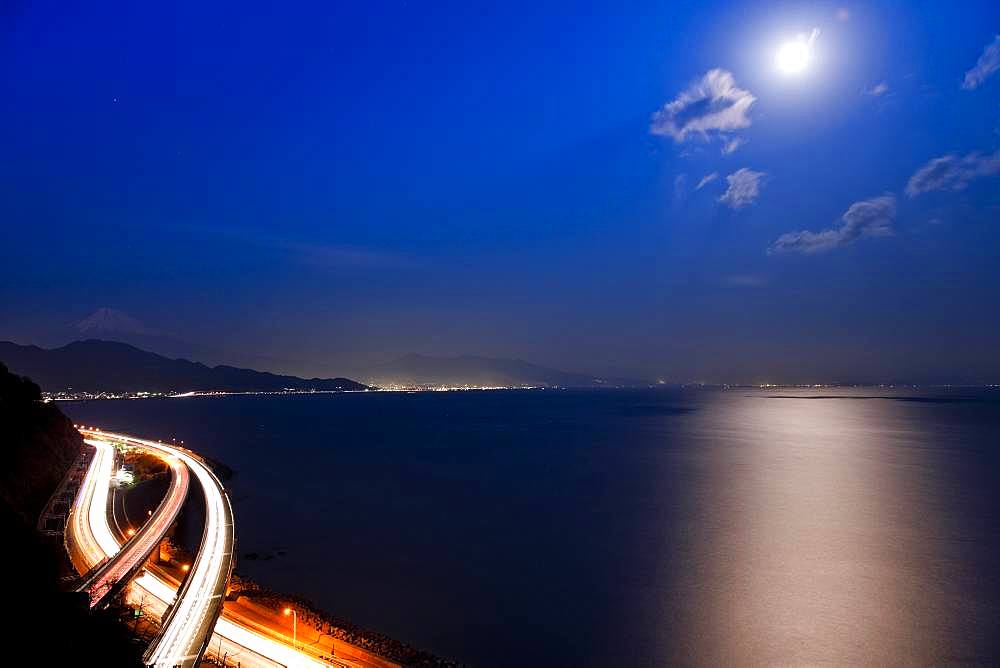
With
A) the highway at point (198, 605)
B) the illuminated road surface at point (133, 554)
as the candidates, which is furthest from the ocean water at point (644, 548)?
the illuminated road surface at point (133, 554)

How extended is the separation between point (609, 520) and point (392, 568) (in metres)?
18.0

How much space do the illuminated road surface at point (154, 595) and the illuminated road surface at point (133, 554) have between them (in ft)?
2.60

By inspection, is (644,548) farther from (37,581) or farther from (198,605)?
(37,581)

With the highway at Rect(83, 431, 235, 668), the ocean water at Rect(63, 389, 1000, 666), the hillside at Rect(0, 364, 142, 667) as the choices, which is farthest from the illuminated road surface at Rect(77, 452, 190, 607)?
the ocean water at Rect(63, 389, 1000, 666)

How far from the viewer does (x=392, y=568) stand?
31203mm

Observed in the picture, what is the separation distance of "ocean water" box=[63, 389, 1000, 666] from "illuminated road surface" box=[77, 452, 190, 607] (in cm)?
535

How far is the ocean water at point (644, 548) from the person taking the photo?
23.2 m

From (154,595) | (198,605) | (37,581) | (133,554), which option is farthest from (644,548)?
(37,581)

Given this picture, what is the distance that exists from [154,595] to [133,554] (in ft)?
12.1

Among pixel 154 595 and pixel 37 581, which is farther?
pixel 154 595

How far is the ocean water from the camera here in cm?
2316

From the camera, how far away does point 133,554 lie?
24.0 metres

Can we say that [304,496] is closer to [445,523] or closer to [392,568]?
[445,523]

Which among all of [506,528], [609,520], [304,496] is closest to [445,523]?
[506,528]
